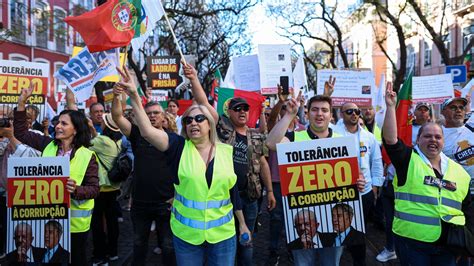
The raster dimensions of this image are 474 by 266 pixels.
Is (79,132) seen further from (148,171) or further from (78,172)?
(148,171)

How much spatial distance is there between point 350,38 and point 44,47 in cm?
4447

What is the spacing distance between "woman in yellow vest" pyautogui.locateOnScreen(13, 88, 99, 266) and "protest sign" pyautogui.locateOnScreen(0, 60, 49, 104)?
11.8ft

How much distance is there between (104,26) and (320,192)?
8.96 ft

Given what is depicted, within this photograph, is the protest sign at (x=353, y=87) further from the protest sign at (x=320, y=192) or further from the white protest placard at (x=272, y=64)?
the protest sign at (x=320, y=192)

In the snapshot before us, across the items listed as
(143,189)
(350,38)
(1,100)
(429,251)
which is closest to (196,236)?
(143,189)

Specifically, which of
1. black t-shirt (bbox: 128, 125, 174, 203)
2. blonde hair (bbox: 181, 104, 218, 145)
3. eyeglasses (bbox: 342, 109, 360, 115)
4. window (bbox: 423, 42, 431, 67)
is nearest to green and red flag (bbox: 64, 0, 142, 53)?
black t-shirt (bbox: 128, 125, 174, 203)

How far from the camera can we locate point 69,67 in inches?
246

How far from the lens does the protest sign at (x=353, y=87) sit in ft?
27.1

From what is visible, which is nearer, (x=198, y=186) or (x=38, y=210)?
(x=198, y=186)

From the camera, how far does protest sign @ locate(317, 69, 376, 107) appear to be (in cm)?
827

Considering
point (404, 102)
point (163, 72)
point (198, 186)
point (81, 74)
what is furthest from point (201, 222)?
point (163, 72)

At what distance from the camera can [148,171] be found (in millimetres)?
4680

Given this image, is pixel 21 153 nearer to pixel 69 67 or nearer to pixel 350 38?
pixel 69 67

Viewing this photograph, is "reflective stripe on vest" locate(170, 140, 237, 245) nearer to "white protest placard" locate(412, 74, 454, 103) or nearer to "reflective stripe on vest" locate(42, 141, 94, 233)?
"reflective stripe on vest" locate(42, 141, 94, 233)
